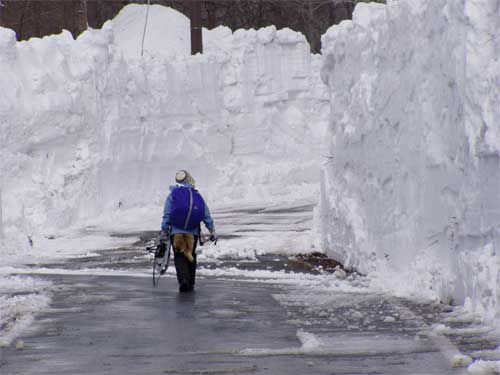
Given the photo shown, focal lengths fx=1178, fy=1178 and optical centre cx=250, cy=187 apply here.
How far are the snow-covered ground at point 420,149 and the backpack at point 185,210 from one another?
234 centimetres

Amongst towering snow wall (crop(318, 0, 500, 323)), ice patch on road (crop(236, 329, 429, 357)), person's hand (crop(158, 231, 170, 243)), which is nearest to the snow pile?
towering snow wall (crop(318, 0, 500, 323))

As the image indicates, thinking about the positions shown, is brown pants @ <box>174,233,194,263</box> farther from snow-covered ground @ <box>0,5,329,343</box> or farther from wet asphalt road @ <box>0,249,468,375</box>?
snow-covered ground @ <box>0,5,329,343</box>

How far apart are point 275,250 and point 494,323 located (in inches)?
367

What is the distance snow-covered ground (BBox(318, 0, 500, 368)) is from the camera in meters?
10.9

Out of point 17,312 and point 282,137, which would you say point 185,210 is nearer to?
point 17,312

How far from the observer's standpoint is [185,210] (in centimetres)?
1372

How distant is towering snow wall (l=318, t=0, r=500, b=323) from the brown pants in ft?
7.43

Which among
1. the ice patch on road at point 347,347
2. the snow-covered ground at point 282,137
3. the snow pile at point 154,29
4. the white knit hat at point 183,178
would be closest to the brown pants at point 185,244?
the white knit hat at point 183,178

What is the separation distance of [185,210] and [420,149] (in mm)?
2811

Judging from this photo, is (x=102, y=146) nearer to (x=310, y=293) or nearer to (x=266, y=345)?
(x=310, y=293)

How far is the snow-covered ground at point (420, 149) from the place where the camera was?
1085 centimetres

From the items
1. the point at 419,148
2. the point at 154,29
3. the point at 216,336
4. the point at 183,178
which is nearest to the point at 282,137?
the point at 154,29

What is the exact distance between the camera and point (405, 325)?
1033 cm

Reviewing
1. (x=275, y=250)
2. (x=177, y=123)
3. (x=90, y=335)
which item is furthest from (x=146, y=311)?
(x=177, y=123)
